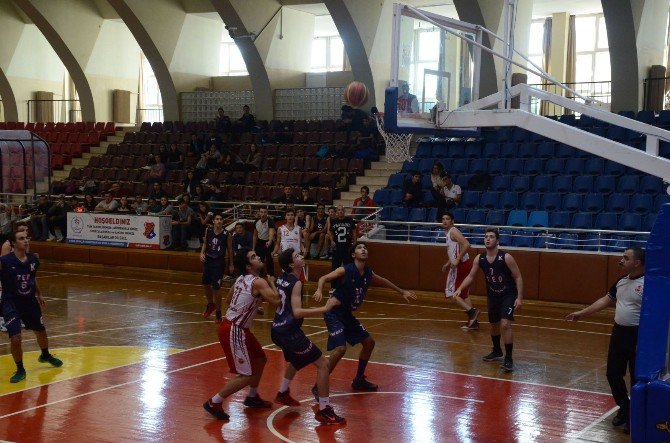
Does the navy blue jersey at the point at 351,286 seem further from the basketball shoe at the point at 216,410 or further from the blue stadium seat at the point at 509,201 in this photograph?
the blue stadium seat at the point at 509,201

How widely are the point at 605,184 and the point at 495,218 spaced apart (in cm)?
258

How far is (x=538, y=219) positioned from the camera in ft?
63.9

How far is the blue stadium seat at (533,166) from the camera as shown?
69.9 ft

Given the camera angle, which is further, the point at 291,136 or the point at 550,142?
the point at 291,136

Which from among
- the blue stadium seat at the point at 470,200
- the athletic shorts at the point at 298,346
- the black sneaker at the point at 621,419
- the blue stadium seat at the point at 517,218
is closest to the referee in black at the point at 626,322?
the black sneaker at the point at 621,419

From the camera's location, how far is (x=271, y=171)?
84.5 ft

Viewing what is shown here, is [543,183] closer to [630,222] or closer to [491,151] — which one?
[491,151]

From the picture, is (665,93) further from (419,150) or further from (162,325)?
(162,325)

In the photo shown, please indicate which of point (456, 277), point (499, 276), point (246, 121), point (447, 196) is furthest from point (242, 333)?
point (246, 121)

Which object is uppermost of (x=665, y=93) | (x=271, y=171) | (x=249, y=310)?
(x=665, y=93)

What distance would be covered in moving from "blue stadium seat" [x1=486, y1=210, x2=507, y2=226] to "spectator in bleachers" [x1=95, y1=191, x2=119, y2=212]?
11010 millimetres

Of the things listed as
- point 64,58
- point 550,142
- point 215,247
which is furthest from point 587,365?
point 64,58

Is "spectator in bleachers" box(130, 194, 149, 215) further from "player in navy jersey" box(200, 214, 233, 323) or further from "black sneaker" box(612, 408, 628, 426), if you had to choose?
"black sneaker" box(612, 408, 628, 426)

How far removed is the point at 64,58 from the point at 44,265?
10706mm
